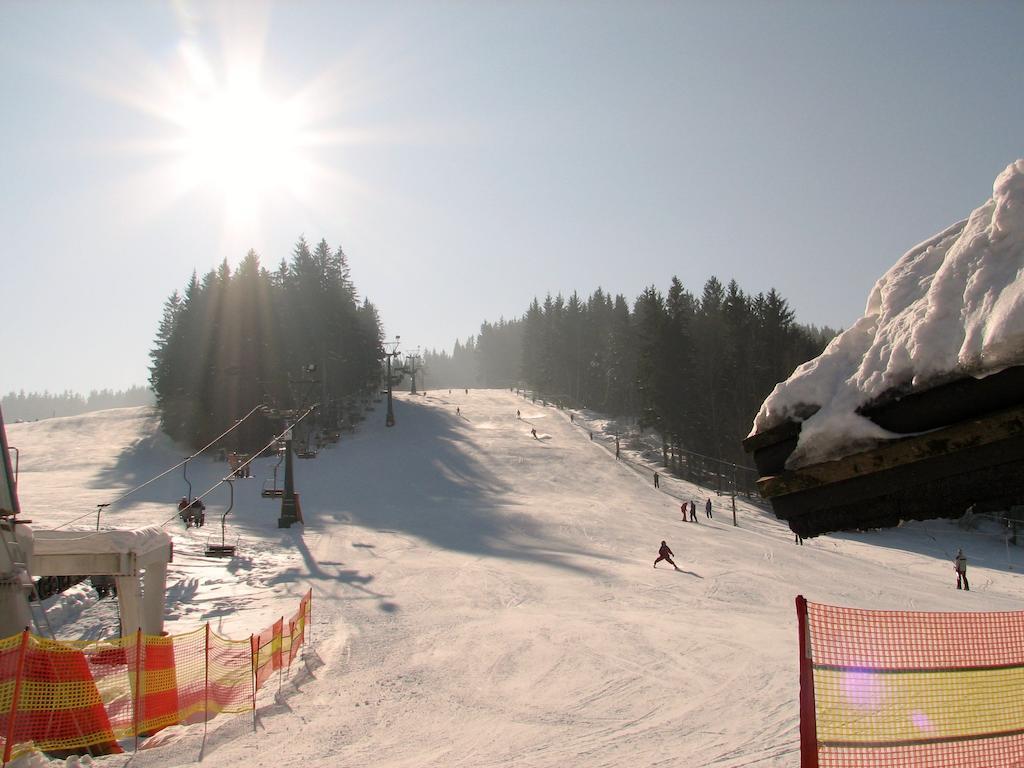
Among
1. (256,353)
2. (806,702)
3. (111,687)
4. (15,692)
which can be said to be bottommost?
(111,687)

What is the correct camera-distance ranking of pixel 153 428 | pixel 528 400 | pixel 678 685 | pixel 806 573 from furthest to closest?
pixel 528 400, pixel 153 428, pixel 806 573, pixel 678 685

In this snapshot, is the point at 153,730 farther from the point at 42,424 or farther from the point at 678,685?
the point at 42,424

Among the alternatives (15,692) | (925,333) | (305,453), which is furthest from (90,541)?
(305,453)

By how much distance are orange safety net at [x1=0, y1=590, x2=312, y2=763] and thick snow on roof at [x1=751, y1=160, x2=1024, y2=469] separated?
7822mm

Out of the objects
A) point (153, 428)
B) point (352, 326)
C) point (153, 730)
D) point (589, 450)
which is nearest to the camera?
point (153, 730)

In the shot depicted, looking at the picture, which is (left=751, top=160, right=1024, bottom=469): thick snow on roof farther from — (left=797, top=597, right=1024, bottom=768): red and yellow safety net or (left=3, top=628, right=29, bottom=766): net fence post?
(left=3, top=628, right=29, bottom=766): net fence post

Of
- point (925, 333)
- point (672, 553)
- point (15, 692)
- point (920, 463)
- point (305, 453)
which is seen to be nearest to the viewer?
point (925, 333)

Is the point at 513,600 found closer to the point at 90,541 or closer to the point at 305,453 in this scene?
the point at 90,541

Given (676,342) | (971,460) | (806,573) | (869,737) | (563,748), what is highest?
(676,342)

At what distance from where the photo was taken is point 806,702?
3.19 m

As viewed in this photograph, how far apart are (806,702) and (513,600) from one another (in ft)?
52.0

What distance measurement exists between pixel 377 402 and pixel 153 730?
210 feet

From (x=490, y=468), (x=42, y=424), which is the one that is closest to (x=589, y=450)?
(x=490, y=468)

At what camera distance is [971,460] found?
2.33 m
